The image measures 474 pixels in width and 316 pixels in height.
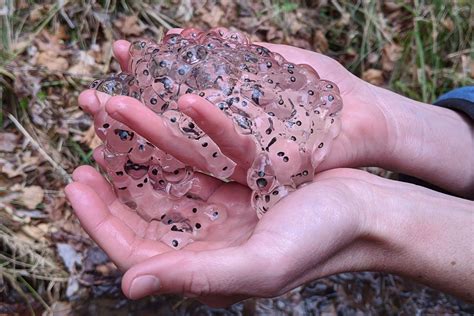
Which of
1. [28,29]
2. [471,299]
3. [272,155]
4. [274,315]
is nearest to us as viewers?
[272,155]

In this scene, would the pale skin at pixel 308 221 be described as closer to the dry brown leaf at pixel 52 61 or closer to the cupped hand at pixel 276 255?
the cupped hand at pixel 276 255

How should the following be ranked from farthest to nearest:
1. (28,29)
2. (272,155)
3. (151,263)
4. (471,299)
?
1. (28,29)
2. (471,299)
3. (272,155)
4. (151,263)

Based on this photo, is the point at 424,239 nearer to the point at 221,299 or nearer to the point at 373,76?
the point at 221,299

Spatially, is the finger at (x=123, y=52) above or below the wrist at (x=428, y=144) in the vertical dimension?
above

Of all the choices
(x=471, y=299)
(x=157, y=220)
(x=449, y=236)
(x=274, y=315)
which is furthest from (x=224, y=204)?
(x=274, y=315)

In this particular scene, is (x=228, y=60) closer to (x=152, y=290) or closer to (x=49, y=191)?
(x=152, y=290)

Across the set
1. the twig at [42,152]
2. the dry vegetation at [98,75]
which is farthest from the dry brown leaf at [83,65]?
the twig at [42,152]

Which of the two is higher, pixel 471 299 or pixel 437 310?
pixel 471 299

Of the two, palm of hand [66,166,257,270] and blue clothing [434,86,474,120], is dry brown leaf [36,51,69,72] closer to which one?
palm of hand [66,166,257,270]

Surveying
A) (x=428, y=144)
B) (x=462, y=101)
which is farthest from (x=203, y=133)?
(x=462, y=101)
